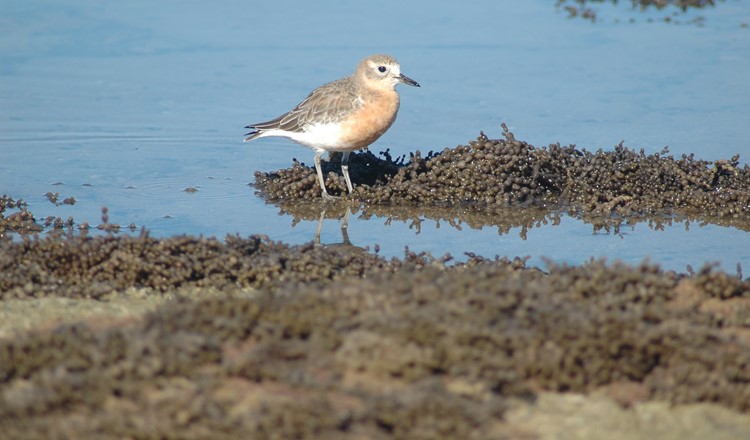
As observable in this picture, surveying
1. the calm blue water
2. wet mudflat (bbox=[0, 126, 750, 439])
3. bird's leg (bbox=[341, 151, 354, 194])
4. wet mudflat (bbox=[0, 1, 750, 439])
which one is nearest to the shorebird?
bird's leg (bbox=[341, 151, 354, 194])

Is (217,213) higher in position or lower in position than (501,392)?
higher

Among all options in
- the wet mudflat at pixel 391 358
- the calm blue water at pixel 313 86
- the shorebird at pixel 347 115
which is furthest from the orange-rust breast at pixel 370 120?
the wet mudflat at pixel 391 358

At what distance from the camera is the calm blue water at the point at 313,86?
9.93 metres

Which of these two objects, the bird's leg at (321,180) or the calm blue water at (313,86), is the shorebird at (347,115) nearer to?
the bird's leg at (321,180)

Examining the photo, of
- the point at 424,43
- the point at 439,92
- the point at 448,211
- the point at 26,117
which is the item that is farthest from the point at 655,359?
the point at 424,43

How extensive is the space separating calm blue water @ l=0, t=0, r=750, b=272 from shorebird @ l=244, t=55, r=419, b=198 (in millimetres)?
843

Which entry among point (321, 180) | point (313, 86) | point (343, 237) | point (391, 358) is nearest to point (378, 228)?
point (343, 237)

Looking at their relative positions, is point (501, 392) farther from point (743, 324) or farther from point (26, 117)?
point (26, 117)

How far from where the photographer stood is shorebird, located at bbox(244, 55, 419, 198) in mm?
10844

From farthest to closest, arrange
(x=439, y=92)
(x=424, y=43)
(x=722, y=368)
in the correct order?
(x=424, y=43) → (x=439, y=92) → (x=722, y=368)

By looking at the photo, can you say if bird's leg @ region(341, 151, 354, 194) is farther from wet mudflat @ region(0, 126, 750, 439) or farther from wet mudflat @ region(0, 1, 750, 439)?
wet mudflat @ region(0, 126, 750, 439)

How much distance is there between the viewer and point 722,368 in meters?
5.30

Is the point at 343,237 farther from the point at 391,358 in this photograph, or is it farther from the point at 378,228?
the point at 391,358

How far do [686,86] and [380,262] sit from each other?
813 centimetres
